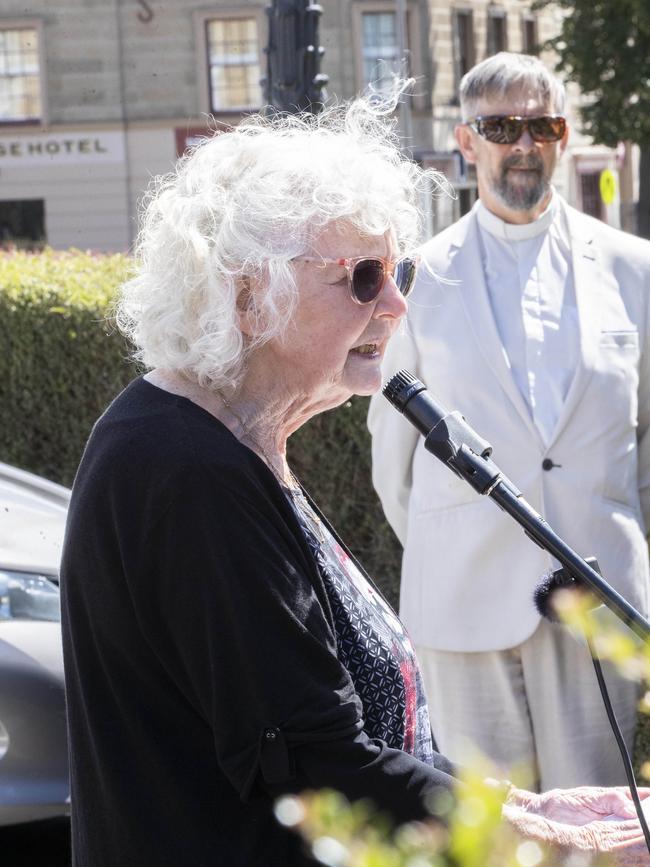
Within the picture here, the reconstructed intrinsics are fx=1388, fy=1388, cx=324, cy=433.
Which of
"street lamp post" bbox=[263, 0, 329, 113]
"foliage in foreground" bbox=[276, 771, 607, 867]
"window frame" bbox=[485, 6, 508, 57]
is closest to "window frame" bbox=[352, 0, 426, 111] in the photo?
"window frame" bbox=[485, 6, 508, 57]

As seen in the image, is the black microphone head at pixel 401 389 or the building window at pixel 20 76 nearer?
the black microphone head at pixel 401 389

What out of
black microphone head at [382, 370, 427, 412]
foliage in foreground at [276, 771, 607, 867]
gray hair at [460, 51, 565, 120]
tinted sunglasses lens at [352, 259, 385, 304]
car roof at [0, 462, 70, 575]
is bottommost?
car roof at [0, 462, 70, 575]

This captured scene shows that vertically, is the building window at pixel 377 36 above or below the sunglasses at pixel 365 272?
above

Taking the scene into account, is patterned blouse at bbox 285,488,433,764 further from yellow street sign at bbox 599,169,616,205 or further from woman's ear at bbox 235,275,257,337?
yellow street sign at bbox 599,169,616,205

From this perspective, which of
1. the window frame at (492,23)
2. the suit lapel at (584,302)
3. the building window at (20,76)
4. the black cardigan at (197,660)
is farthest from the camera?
the window frame at (492,23)

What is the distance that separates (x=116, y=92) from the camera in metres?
29.8

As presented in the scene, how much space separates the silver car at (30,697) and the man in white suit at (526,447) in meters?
1.22

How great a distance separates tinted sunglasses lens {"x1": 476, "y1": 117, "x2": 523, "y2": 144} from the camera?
365 centimetres

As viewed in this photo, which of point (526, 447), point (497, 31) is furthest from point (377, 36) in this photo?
point (526, 447)

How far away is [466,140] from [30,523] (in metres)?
2.01

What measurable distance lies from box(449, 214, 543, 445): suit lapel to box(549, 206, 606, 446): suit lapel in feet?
0.39

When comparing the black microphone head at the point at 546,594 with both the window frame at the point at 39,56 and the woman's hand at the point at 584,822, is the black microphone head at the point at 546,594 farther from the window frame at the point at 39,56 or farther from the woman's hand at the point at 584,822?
the window frame at the point at 39,56

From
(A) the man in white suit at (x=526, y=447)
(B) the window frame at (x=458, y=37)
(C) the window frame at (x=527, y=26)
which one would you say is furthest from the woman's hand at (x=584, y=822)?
(C) the window frame at (x=527, y=26)

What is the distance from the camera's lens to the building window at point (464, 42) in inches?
1291
